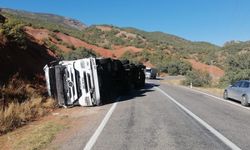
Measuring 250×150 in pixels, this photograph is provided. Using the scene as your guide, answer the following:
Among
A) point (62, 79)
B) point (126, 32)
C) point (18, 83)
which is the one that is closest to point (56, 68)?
point (62, 79)

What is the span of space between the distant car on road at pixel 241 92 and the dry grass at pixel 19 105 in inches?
377

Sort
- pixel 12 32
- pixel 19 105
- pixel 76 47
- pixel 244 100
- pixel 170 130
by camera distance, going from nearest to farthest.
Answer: pixel 170 130 → pixel 19 105 → pixel 244 100 → pixel 12 32 → pixel 76 47

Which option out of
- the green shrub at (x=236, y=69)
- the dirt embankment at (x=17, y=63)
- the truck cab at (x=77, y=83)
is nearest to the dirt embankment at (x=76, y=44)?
the green shrub at (x=236, y=69)

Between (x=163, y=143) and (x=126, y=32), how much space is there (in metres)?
113

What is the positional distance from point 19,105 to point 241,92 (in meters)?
11.4

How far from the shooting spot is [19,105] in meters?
15.3

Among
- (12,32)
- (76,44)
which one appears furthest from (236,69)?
(76,44)

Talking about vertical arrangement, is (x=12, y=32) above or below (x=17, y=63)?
above

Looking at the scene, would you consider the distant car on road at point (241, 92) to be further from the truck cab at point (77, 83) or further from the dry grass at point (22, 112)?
the dry grass at point (22, 112)

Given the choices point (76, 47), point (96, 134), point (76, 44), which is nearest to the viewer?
point (96, 134)

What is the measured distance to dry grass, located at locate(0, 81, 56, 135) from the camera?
502 inches

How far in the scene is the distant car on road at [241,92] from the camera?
18.5m

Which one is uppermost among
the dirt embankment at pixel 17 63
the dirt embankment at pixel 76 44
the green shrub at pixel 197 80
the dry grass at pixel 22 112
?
the dirt embankment at pixel 76 44

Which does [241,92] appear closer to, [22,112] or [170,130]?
[170,130]
